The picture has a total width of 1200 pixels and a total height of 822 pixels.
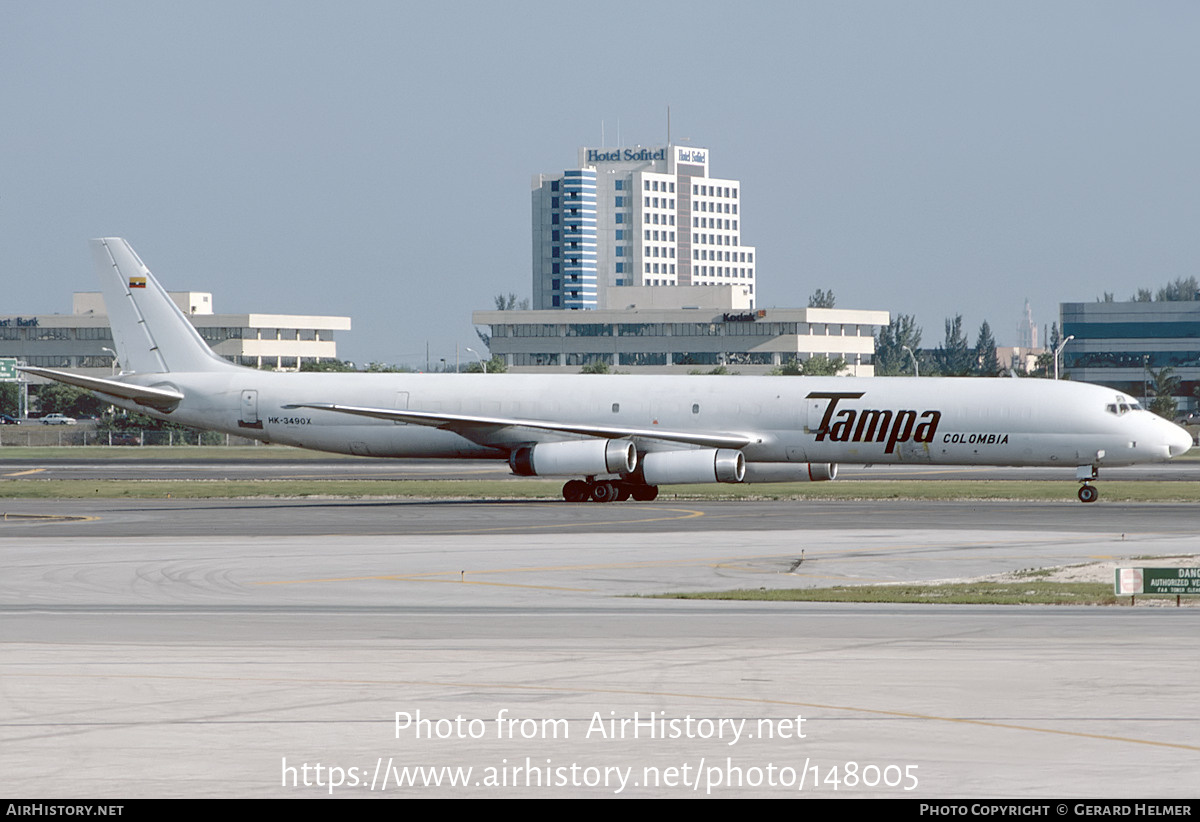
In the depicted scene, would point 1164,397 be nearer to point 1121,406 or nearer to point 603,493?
point 1121,406

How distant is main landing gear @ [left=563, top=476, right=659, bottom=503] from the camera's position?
52969mm

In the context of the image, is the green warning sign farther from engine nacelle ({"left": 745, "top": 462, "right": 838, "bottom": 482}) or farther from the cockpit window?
engine nacelle ({"left": 745, "top": 462, "right": 838, "bottom": 482})

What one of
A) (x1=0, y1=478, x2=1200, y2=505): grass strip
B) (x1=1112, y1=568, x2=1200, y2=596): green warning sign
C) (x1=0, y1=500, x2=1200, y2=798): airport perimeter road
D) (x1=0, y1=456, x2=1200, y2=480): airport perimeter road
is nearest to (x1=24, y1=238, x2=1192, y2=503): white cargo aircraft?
(x1=0, y1=478, x2=1200, y2=505): grass strip

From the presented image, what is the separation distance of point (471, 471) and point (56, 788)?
64.8 meters

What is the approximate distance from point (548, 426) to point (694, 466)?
5856mm

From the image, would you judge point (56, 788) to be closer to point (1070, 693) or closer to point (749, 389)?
point (1070, 693)

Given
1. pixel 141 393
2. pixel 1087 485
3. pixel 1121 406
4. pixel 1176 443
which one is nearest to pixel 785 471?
pixel 1087 485

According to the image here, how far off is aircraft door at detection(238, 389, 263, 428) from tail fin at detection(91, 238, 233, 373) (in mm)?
2724

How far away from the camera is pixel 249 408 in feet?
184

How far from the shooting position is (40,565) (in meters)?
31.2

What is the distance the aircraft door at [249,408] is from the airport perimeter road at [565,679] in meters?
22.0

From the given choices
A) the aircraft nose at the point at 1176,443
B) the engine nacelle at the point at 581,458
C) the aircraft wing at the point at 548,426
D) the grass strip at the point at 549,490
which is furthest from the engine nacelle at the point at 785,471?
the aircraft nose at the point at 1176,443

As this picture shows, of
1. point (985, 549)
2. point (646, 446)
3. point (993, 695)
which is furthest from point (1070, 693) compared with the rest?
point (646, 446)

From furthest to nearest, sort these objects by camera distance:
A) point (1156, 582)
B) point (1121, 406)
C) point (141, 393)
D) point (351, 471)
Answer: point (351, 471) < point (141, 393) < point (1121, 406) < point (1156, 582)
